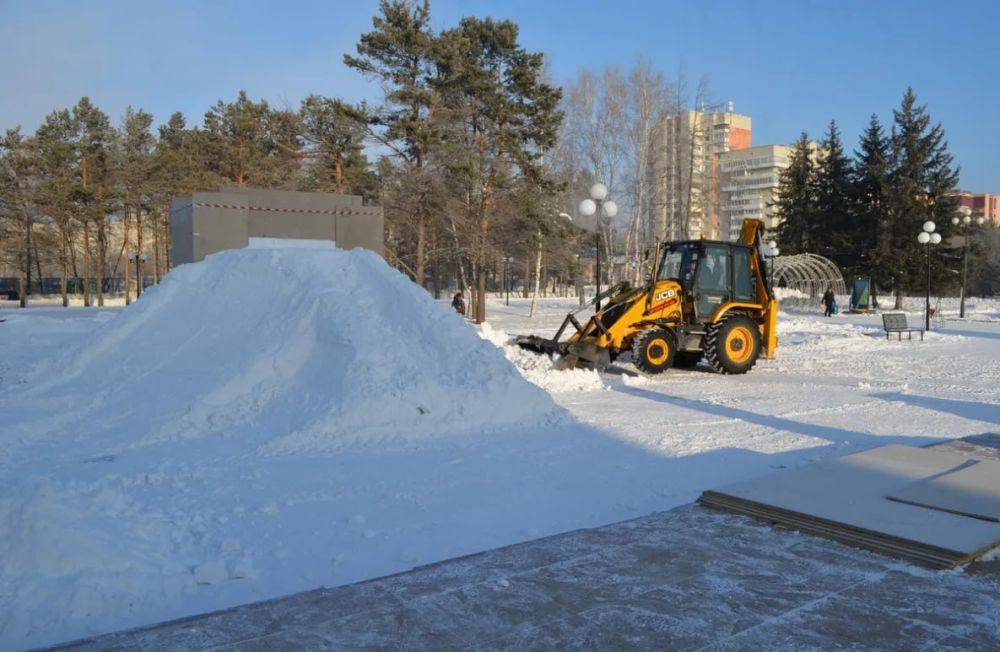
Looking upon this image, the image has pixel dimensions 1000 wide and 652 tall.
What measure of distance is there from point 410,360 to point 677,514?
183 inches

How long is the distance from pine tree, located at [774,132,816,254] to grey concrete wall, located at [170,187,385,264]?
1593 inches

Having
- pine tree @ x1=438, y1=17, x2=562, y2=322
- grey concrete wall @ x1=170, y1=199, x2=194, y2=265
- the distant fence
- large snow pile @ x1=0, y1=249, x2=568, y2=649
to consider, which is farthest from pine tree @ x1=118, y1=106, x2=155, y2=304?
large snow pile @ x1=0, y1=249, x2=568, y2=649

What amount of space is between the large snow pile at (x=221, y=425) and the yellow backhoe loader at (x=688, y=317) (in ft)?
11.6

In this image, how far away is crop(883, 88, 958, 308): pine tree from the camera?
4328 centimetres

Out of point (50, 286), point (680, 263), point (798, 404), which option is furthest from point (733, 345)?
point (50, 286)

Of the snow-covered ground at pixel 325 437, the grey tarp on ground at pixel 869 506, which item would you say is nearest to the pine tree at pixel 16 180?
the snow-covered ground at pixel 325 437

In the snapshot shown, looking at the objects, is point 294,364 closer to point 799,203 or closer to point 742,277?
point 742,277

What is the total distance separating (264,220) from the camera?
14594 millimetres

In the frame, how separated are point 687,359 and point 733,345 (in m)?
1.24

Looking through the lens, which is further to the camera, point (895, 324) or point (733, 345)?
point (895, 324)

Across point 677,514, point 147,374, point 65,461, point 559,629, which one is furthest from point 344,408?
point 559,629

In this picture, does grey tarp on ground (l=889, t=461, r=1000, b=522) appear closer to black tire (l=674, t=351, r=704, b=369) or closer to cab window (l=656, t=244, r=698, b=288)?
cab window (l=656, t=244, r=698, b=288)

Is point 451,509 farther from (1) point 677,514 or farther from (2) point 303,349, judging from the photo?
(2) point 303,349

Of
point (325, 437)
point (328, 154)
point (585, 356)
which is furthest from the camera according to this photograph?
point (328, 154)
